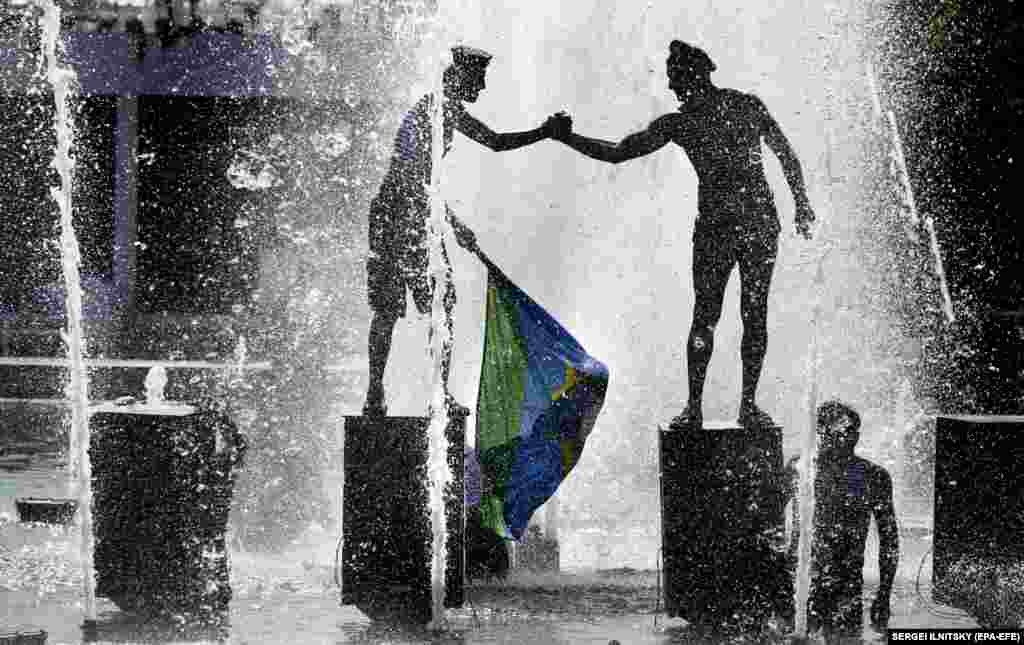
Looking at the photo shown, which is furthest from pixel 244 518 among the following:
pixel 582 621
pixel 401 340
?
pixel 582 621

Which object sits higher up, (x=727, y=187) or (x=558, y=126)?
(x=558, y=126)

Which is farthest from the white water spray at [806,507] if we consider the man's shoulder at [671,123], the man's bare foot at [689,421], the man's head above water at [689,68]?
the man's head above water at [689,68]

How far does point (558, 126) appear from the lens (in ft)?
18.5

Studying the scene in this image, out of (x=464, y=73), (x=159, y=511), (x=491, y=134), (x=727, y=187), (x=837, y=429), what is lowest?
(x=159, y=511)

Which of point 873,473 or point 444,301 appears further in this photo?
point 444,301

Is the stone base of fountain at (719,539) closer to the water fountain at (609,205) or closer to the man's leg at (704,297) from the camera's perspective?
the man's leg at (704,297)

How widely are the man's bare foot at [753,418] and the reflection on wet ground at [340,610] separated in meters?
0.78

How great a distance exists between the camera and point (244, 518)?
7.62 metres

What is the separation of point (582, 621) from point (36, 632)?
194cm

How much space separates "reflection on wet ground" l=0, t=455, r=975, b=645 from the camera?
504 centimetres

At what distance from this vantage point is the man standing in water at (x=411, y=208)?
18.0 ft

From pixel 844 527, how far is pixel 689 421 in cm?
70

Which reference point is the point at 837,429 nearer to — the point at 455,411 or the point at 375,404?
the point at 455,411

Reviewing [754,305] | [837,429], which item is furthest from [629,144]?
[837,429]
